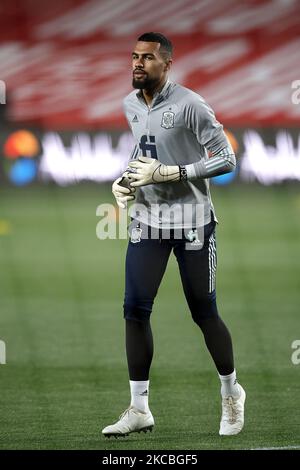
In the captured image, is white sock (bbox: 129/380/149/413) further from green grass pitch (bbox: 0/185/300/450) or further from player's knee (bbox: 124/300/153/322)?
player's knee (bbox: 124/300/153/322)

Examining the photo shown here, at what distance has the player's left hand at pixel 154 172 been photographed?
5.52 m

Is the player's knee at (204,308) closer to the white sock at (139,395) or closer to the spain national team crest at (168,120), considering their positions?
the white sock at (139,395)

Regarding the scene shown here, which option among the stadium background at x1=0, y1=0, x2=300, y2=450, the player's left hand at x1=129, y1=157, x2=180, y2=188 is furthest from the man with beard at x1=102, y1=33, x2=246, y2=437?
the stadium background at x1=0, y1=0, x2=300, y2=450

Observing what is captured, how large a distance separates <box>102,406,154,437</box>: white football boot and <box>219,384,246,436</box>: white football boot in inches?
13.9

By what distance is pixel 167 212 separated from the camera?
224 inches

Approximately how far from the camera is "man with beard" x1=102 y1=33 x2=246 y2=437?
557 cm

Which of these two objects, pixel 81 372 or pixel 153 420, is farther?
pixel 81 372

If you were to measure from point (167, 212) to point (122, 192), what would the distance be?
0.24m

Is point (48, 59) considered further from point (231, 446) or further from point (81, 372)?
point (231, 446)

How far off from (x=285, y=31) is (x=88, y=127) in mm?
6242

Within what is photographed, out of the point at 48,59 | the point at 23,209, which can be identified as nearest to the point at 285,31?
the point at 48,59

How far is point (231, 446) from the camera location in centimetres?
527

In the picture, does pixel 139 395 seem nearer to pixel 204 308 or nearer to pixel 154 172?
pixel 204 308

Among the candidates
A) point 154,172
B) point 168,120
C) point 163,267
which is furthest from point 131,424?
point 168,120
